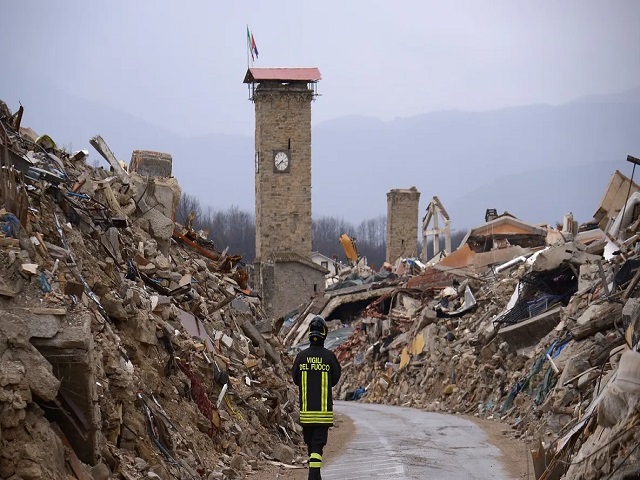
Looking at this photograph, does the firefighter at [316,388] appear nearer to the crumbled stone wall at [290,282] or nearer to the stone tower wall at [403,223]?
the crumbled stone wall at [290,282]

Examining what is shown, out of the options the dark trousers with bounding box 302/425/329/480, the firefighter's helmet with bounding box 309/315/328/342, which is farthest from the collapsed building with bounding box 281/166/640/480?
the firefighter's helmet with bounding box 309/315/328/342

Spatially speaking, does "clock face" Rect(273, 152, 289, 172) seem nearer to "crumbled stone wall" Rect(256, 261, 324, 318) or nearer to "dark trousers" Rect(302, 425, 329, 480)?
"crumbled stone wall" Rect(256, 261, 324, 318)

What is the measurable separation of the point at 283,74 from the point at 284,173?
5.43 metres

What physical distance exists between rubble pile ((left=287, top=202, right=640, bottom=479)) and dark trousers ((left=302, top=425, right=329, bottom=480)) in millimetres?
2291

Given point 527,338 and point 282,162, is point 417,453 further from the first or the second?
point 282,162

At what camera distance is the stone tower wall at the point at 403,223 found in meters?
60.1

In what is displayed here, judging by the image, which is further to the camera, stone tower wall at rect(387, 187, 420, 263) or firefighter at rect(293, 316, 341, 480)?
stone tower wall at rect(387, 187, 420, 263)

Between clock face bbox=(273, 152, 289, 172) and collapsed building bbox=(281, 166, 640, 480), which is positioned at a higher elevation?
clock face bbox=(273, 152, 289, 172)

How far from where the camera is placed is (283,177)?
5481 cm

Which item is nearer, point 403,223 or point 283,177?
point 283,177

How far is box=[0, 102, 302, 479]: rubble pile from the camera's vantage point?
843cm

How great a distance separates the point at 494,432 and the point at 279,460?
5.96 metres

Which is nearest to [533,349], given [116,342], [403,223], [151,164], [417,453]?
[151,164]

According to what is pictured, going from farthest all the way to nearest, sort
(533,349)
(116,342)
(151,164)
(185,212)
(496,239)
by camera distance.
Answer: (185,212) → (496,239) → (533,349) → (151,164) → (116,342)
